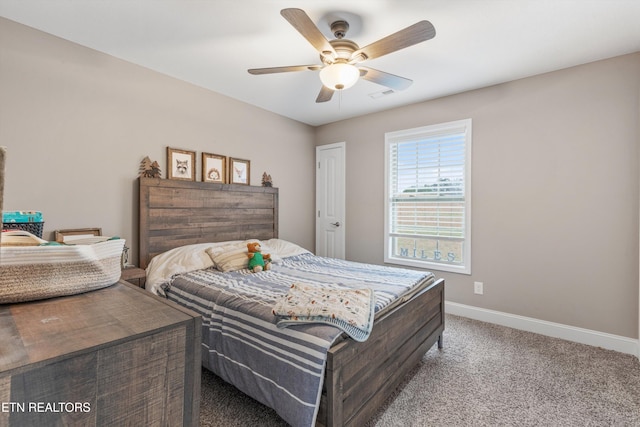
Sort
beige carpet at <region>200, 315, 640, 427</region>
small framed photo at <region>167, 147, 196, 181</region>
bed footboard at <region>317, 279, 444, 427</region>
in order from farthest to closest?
small framed photo at <region>167, 147, 196, 181</region> < beige carpet at <region>200, 315, 640, 427</region> < bed footboard at <region>317, 279, 444, 427</region>

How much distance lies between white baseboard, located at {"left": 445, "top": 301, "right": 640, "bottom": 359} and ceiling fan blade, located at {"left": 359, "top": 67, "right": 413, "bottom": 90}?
97.0 inches

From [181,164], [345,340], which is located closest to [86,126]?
[181,164]

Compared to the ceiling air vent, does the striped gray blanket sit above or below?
below

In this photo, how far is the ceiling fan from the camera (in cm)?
162

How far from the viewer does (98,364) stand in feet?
1.73

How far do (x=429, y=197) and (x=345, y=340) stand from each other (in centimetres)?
252

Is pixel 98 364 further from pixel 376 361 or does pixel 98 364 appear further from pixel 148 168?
pixel 148 168

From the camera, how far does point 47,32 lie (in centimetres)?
224

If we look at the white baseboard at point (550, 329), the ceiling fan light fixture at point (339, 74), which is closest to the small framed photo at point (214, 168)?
the ceiling fan light fixture at point (339, 74)

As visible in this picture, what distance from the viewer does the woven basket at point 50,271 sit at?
2.21ft

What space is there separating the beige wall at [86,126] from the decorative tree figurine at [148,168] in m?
0.05

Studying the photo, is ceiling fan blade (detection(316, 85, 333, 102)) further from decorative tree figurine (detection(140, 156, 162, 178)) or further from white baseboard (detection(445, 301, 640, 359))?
white baseboard (detection(445, 301, 640, 359))

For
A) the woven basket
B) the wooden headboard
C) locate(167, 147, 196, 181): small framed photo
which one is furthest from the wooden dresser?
locate(167, 147, 196, 181): small framed photo

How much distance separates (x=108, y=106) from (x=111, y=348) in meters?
2.75
